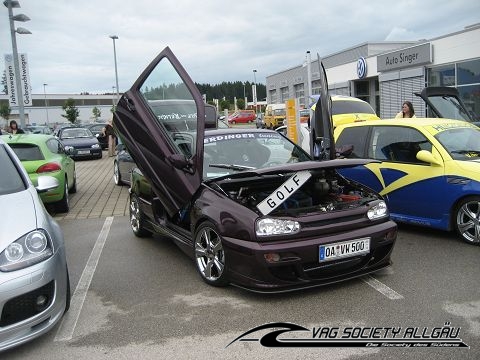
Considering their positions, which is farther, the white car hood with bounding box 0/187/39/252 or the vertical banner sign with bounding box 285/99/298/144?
the vertical banner sign with bounding box 285/99/298/144


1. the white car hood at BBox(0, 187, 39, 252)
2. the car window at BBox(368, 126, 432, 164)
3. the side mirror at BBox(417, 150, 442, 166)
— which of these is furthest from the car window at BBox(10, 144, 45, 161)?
the side mirror at BBox(417, 150, 442, 166)

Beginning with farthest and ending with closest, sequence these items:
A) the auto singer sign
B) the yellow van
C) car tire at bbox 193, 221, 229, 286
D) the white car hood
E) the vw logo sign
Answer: the yellow van → the vw logo sign → the auto singer sign → car tire at bbox 193, 221, 229, 286 → the white car hood

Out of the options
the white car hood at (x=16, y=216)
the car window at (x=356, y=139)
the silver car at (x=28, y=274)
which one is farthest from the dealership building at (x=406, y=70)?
the silver car at (x=28, y=274)

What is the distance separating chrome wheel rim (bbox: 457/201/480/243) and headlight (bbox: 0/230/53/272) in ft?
14.8

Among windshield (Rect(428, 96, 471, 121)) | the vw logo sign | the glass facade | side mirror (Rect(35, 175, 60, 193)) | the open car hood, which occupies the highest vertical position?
the vw logo sign

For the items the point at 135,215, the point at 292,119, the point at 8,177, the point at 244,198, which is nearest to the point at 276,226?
the point at 244,198

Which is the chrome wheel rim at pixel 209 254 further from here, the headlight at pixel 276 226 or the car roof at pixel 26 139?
the car roof at pixel 26 139

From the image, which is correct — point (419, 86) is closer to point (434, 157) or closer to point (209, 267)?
point (434, 157)

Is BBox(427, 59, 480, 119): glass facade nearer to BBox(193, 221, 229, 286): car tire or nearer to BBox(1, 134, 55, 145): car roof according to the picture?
BBox(1, 134, 55, 145): car roof

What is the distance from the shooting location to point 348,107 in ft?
45.8

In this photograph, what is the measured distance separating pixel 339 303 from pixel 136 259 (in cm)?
270

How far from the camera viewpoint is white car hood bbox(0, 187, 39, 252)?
10.8 ft

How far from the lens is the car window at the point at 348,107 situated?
13.8 m

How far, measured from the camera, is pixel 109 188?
11.9 m
